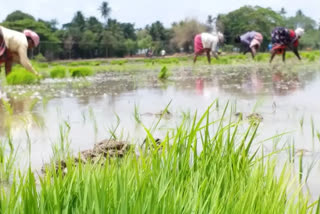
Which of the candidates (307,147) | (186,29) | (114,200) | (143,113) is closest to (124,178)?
(114,200)

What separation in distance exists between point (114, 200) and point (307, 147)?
202cm

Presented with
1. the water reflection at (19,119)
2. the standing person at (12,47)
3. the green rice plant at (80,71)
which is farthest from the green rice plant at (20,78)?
the water reflection at (19,119)

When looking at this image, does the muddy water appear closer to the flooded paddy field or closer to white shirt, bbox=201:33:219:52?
the flooded paddy field

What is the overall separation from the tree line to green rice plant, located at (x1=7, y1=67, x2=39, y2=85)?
39.2 meters

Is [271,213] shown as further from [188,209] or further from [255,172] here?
[255,172]

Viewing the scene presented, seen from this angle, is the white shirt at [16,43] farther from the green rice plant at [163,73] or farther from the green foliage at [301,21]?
the green foliage at [301,21]

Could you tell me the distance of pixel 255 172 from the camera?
1732 mm

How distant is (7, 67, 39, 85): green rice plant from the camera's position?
419 inches

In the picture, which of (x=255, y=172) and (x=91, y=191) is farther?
(x=255, y=172)

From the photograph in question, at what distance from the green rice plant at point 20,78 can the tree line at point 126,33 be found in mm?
39237

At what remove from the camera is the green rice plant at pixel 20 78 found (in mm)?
10633

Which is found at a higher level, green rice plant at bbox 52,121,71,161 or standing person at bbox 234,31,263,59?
standing person at bbox 234,31,263,59

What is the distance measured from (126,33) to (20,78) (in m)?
75.8

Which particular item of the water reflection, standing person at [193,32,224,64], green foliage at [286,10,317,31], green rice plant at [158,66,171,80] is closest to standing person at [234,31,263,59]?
standing person at [193,32,224,64]
